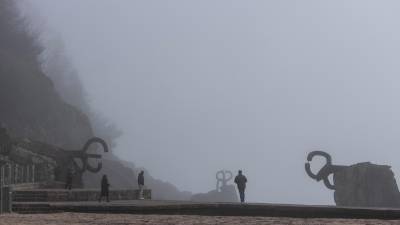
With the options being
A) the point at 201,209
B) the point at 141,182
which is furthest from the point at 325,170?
the point at 201,209

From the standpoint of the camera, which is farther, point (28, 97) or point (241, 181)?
point (28, 97)

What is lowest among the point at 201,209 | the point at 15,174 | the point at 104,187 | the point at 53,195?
the point at 201,209

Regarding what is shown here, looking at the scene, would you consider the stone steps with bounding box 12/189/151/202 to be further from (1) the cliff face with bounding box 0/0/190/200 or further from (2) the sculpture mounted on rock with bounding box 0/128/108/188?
(1) the cliff face with bounding box 0/0/190/200

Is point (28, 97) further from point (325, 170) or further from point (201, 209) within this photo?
point (201, 209)

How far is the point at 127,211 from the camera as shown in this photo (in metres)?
16.7

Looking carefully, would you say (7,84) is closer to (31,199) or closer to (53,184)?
(53,184)

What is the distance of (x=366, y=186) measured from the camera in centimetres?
3262

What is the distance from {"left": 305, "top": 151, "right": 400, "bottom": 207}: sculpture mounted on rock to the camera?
32.2m

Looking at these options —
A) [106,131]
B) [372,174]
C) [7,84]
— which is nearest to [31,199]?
[372,174]

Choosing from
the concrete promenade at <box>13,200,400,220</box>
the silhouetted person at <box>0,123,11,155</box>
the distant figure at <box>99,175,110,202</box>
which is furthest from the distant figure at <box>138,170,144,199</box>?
the silhouetted person at <box>0,123,11,155</box>

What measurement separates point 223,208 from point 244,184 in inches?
224

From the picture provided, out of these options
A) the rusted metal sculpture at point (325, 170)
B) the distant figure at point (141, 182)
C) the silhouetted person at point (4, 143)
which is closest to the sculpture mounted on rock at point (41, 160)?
the silhouetted person at point (4, 143)

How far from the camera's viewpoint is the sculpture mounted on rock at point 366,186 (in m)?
32.2

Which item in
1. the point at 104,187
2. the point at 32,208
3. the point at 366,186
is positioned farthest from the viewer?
the point at 366,186
